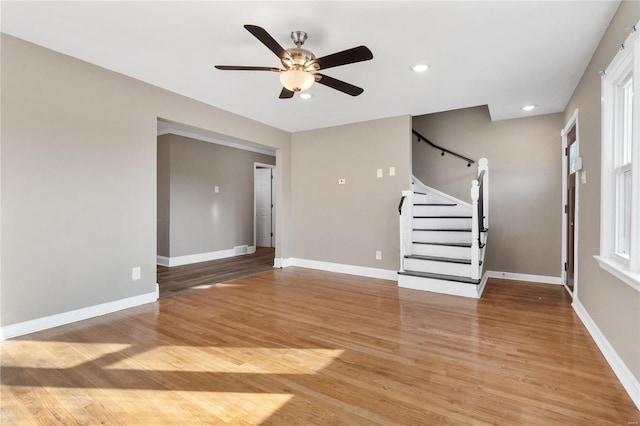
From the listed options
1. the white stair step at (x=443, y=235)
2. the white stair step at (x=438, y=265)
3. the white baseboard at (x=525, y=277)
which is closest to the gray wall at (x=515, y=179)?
the white baseboard at (x=525, y=277)

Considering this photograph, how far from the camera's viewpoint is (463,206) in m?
4.86

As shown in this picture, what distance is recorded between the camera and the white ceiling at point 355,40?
2211 mm

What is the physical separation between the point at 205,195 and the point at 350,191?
120 inches

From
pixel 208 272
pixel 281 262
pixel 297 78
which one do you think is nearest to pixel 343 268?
pixel 281 262

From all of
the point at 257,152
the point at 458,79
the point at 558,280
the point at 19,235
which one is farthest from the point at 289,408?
the point at 257,152

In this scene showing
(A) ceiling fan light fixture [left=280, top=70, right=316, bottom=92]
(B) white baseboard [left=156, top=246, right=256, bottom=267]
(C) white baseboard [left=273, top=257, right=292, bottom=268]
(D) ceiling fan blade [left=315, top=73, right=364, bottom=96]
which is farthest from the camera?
(B) white baseboard [left=156, top=246, right=256, bottom=267]

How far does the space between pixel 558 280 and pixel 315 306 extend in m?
3.62

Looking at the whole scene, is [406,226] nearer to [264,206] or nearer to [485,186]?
[485,186]

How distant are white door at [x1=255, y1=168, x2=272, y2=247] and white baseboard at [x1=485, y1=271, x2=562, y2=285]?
5.34 metres

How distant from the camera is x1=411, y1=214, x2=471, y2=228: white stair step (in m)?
4.57

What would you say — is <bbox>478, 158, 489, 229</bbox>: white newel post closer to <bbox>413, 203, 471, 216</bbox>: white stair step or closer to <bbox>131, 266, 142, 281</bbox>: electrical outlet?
<bbox>413, 203, 471, 216</bbox>: white stair step

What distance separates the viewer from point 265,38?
208cm

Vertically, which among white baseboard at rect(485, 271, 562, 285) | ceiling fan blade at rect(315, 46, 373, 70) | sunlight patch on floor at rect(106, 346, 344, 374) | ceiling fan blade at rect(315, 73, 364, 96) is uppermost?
ceiling fan blade at rect(315, 46, 373, 70)

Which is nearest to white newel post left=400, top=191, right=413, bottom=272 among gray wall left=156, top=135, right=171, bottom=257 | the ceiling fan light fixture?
the ceiling fan light fixture
